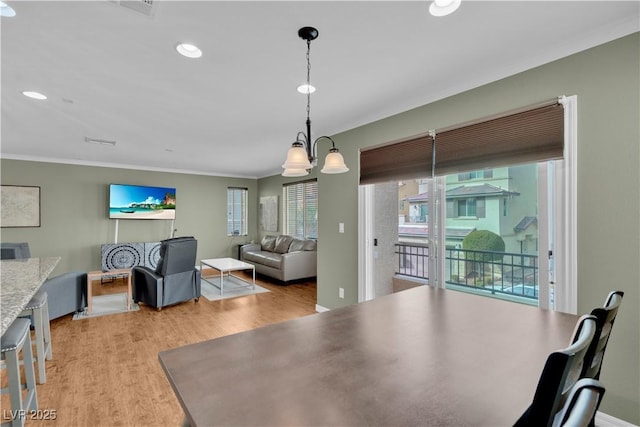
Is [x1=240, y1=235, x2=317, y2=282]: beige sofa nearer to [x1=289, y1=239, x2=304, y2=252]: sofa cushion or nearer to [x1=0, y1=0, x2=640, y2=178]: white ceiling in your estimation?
[x1=289, y1=239, x2=304, y2=252]: sofa cushion

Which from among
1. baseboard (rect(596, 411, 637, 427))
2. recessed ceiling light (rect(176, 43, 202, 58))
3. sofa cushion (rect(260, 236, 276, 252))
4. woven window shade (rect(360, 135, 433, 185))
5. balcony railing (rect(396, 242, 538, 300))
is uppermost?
recessed ceiling light (rect(176, 43, 202, 58))

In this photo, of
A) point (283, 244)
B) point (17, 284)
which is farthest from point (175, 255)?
point (283, 244)

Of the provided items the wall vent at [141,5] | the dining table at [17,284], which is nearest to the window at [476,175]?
the wall vent at [141,5]

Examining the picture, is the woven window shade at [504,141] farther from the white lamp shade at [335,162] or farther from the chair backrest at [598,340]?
the chair backrest at [598,340]

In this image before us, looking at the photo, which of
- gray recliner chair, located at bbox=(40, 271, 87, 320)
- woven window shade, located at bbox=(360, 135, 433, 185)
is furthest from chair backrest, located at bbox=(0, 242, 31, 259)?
woven window shade, located at bbox=(360, 135, 433, 185)

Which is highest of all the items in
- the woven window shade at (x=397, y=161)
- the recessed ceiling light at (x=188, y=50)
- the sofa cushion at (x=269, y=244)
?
the recessed ceiling light at (x=188, y=50)

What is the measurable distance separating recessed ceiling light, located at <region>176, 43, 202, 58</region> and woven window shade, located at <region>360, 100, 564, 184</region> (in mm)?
1997

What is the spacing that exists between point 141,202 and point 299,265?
3764 millimetres

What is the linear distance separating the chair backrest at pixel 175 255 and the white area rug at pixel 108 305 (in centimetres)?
76

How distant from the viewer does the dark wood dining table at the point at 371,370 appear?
0.77 m

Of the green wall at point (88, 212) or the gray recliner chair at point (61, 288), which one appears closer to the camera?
the gray recliner chair at point (61, 288)

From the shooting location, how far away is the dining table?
127 centimetres

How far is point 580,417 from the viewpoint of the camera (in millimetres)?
463

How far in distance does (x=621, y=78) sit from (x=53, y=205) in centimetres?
804
